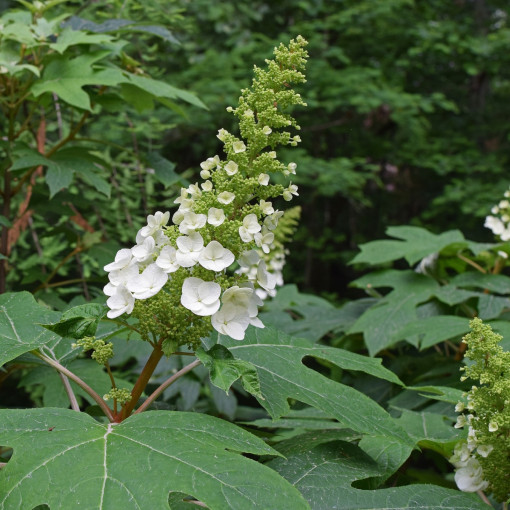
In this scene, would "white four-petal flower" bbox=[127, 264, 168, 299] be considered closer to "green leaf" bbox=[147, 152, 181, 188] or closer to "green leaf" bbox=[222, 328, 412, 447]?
"green leaf" bbox=[222, 328, 412, 447]

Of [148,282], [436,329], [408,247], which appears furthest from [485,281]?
[148,282]

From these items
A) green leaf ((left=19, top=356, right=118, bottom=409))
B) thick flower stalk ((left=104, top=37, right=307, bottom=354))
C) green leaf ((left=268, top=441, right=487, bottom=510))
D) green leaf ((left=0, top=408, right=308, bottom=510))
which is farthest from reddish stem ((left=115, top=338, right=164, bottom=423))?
green leaf ((left=19, top=356, right=118, bottom=409))

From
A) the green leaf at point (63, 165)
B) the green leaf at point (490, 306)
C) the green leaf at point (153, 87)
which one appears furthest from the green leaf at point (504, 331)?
the green leaf at point (63, 165)

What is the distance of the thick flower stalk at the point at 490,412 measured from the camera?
42.2 inches

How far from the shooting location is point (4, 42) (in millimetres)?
1974

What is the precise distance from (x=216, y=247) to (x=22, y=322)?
1.58 feet

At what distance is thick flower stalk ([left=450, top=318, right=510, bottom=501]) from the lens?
107cm

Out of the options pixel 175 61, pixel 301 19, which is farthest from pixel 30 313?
pixel 301 19

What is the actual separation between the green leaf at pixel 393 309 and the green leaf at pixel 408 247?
0.27ft

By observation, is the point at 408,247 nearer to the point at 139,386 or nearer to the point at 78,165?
the point at 78,165

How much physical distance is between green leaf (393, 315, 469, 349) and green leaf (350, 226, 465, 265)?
57 cm

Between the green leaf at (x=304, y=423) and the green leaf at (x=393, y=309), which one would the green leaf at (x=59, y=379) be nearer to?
the green leaf at (x=304, y=423)

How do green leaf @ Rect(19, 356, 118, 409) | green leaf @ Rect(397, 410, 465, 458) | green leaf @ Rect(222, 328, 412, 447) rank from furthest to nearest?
green leaf @ Rect(19, 356, 118, 409)
green leaf @ Rect(397, 410, 465, 458)
green leaf @ Rect(222, 328, 412, 447)

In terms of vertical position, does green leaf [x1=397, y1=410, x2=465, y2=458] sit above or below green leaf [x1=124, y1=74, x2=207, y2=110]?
below
